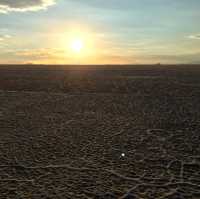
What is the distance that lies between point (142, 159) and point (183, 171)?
751 millimetres

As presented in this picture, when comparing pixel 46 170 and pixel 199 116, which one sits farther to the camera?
pixel 199 116

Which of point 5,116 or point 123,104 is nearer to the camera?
point 5,116

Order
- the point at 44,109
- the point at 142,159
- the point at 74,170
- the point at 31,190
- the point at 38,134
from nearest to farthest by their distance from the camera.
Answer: the point at 31,190 < the point at 74,170 < the point at 142,159 < the point at 38,134 < the point at 44,109

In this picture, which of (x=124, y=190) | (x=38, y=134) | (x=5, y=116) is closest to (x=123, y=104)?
(x=5, y=116)

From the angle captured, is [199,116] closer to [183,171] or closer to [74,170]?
[183,171]

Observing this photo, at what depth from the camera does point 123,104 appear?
1202cm

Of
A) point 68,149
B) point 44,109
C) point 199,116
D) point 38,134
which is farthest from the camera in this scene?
point 44,109

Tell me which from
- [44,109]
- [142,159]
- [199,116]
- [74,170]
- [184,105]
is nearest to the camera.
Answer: [74,170]

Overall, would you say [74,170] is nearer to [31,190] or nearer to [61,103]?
[31,190]

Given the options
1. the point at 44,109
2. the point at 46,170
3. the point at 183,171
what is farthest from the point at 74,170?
the point at 44,109

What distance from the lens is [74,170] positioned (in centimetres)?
538

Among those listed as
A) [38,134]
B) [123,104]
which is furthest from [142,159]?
[123,104]

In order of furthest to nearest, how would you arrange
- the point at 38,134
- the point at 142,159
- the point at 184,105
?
the point at 184,105
the point at 38,134
the point at 142,159

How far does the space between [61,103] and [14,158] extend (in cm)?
628
